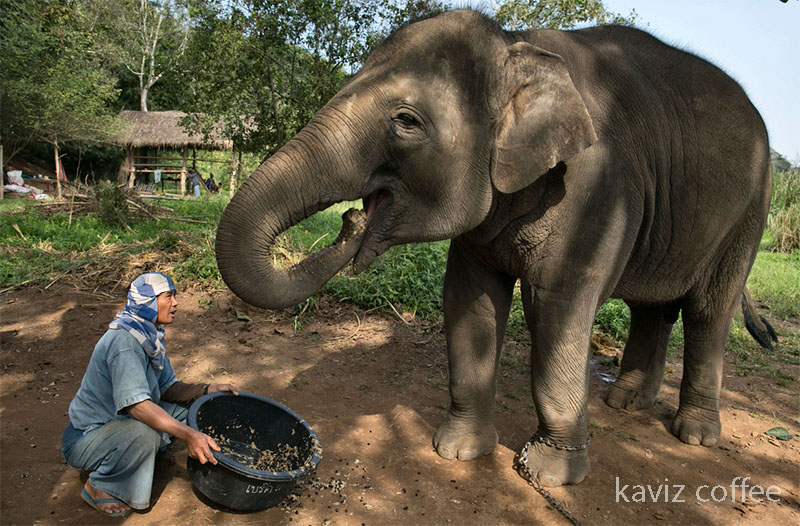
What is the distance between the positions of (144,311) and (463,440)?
205 centimetres

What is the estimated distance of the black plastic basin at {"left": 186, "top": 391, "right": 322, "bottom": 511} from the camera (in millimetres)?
2801

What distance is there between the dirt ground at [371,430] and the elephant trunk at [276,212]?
1.23 meters

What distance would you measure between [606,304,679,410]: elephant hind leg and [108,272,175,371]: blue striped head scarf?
357 cm

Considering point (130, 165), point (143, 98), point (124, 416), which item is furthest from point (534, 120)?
point (143, 98)

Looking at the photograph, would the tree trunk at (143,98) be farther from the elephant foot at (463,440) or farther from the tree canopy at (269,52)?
the elephant foot at (463,440)

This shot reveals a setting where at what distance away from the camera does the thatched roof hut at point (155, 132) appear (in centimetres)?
2570

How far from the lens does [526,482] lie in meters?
3.50

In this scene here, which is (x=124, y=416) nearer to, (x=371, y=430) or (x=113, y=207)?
(x=371, y=430)

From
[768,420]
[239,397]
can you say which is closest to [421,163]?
[239,397]

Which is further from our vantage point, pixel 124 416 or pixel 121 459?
pixel 124 416

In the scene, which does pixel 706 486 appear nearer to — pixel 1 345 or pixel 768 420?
pixel 768 420

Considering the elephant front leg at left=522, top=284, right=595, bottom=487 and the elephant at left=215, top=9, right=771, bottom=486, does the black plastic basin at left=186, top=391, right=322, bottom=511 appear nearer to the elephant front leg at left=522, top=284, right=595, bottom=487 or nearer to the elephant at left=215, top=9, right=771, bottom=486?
the elephant at left=215, top=9, right=771, bottom=486

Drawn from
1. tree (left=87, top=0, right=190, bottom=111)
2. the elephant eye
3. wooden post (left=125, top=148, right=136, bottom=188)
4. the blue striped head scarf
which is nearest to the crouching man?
the blue striped head scarf

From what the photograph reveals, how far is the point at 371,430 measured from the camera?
407 cm
